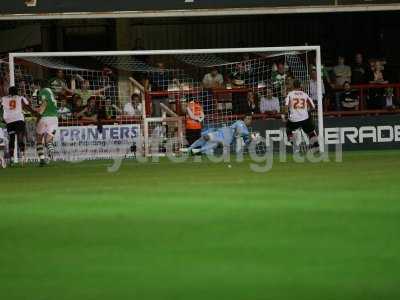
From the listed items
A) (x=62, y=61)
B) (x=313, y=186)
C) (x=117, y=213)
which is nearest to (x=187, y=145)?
(x=62, y=61)

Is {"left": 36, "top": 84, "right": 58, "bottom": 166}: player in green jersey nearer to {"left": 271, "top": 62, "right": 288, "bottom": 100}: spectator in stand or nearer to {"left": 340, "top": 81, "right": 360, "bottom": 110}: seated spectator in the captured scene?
{"left": 271, "top": 62, "right": 288, "bottom": 100}: spectator in stand

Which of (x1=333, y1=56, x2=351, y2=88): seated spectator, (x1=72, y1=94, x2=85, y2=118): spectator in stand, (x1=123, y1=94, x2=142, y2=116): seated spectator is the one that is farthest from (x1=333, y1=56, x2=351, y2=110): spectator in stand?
(x1=72, y1=94, x2=85, y2=118): spectator in stand

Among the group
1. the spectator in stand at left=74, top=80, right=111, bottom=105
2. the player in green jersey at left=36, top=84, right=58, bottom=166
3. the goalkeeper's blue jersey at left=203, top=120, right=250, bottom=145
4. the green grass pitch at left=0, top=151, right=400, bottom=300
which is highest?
the spectator in stand at left=74, top=80, right=111, bottom=105

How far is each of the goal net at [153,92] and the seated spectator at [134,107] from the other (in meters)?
0.03

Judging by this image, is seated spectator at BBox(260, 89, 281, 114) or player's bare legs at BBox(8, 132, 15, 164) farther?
seated spectator at BBox(260, 89, 281, 114)

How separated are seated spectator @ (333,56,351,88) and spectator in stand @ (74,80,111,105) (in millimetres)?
6755

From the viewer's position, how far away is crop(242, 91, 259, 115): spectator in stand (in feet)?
89.9

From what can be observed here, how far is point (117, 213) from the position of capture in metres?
12.4

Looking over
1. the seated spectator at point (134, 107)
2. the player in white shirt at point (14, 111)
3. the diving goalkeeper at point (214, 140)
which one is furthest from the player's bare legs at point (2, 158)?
the diving goalkeeper at point (214, 140)

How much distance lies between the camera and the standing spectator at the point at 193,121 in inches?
A: 1041

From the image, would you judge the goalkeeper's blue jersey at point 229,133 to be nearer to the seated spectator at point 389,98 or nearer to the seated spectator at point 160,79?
the seated spectator at point 160,79

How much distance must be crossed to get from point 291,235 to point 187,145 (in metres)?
16.9

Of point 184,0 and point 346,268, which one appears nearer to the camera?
point 346,268

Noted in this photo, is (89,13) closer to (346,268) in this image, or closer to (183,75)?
(183,75)
